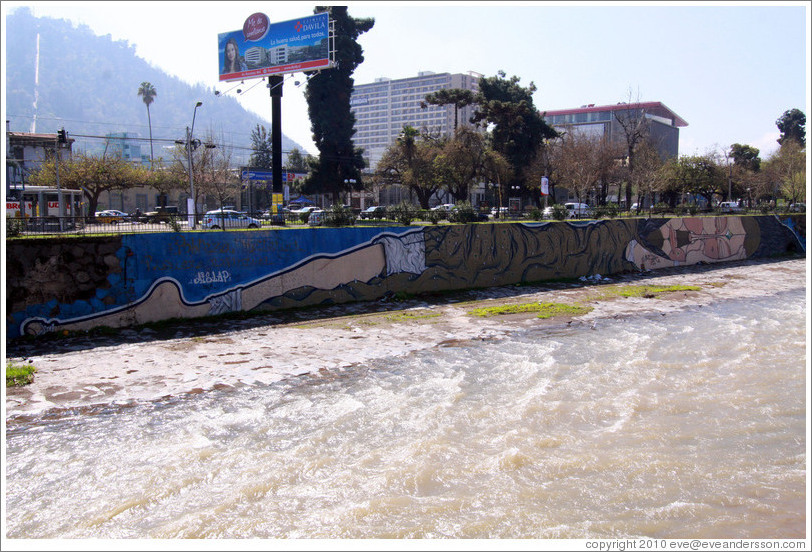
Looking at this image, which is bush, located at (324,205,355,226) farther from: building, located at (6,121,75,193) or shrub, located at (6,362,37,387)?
building, located at (6,121,75,193)

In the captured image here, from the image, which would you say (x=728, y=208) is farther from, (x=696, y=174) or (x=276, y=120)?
(x=276, y=120)

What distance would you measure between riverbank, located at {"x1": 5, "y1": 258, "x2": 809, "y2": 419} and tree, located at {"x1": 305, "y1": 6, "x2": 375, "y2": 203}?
1677 inches

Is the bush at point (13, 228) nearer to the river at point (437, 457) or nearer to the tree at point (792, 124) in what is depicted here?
the river at point (437, 457)

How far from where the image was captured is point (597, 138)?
65.0 meters

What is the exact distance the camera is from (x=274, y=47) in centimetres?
3881

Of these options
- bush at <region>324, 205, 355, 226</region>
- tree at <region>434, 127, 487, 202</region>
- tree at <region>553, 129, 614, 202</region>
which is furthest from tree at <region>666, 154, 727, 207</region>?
bush at <region>324, 205, 355, 226</region>

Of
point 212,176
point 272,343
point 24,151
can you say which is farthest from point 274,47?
point 24,151

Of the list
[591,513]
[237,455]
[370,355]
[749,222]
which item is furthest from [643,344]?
[749,222]

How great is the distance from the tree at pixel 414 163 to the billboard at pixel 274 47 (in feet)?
59.4

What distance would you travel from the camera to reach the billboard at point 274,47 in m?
37.3

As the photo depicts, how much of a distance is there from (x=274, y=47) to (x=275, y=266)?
28145 mm

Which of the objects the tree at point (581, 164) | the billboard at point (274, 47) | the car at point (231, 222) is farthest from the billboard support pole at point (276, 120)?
the tree at point (581, 164)

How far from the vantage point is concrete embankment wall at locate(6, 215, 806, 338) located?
12586 mm

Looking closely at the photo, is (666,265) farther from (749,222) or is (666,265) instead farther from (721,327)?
(721,327)
